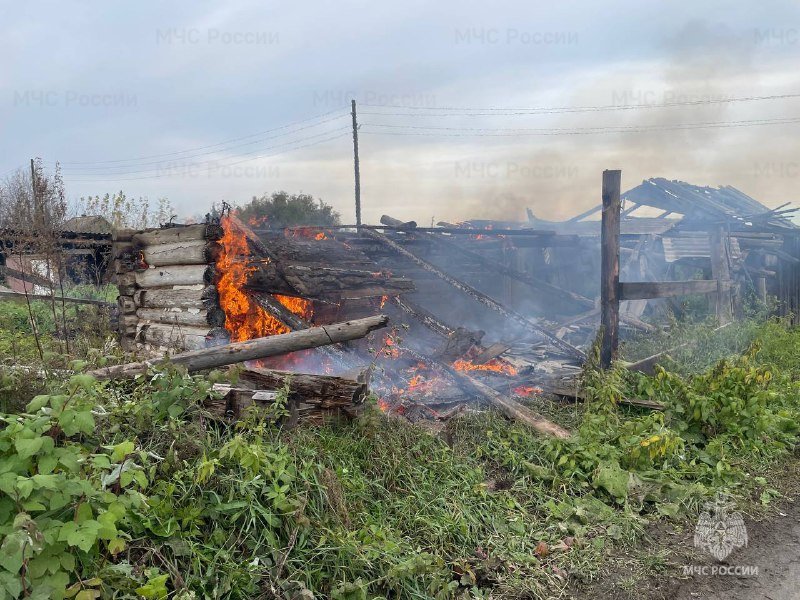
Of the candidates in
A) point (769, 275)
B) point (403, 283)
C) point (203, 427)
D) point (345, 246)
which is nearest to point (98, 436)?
point (203, 427)

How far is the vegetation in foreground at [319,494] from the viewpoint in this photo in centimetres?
277

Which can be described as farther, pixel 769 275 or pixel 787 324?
pixel 769 275

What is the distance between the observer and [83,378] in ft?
10.3

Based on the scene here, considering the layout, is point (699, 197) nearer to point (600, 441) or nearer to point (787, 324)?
point (787, 324)

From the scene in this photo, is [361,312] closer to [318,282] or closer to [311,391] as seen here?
[318,282]

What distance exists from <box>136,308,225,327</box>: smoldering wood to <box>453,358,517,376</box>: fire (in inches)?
138

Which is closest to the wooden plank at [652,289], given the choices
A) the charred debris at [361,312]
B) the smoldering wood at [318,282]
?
the charred debris at [361,312]

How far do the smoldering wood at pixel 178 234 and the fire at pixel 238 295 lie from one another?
22 centimetres

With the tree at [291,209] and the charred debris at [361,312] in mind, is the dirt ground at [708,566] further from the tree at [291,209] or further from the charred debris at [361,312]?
the tree at [291,209]

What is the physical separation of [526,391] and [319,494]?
172 inches

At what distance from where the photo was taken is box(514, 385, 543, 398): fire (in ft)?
24.1

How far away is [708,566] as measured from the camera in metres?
4.05

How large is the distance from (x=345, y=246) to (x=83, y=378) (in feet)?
23.2

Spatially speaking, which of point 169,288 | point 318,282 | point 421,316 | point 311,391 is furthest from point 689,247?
point 311,391
